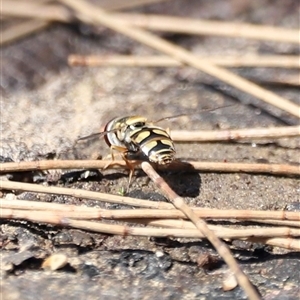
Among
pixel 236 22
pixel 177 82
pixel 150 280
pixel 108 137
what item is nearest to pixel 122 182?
pixel 108 137

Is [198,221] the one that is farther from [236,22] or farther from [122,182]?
[236,22]

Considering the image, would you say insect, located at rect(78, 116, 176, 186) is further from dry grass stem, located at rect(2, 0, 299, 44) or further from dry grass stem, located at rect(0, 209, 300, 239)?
dry grass stem, located at rect(2, 0, 299, 44)

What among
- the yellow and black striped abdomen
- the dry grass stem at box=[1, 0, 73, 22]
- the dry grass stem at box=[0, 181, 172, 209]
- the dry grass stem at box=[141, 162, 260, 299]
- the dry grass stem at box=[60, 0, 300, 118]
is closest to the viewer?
the dry grass stem at box=[141, 162, 260, 299]

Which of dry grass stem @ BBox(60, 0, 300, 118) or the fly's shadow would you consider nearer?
the fly's shadow

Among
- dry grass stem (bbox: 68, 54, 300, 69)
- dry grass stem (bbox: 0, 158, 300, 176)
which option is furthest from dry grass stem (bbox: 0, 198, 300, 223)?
dry grass stem (bbox: 68, 54, 300, 69)

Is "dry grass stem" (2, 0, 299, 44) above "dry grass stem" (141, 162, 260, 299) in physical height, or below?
above

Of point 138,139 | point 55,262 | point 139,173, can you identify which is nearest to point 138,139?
point 138,139
